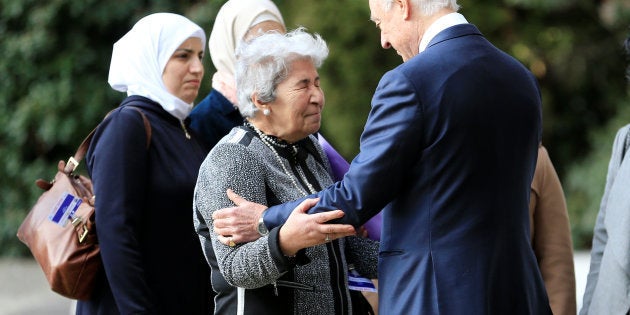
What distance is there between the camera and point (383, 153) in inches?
95.3

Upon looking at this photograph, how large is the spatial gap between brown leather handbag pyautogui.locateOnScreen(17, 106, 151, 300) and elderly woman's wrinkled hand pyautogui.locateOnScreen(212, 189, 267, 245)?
72cm

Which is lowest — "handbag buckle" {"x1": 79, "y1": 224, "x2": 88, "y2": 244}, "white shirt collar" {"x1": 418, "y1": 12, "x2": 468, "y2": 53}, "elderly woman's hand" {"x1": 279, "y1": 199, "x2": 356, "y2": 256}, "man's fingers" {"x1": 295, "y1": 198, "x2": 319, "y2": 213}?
"handbag buckle" {"x1": 79, "y1": 224, "x2": 88, "y2": 244}

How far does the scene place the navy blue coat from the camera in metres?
3.14

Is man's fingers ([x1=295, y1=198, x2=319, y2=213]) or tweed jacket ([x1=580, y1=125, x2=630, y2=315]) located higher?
man's fingers ([x1=295, y1=198, x2=319, y2=213])

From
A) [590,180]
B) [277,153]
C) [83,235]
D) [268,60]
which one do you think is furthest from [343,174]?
[590,180]

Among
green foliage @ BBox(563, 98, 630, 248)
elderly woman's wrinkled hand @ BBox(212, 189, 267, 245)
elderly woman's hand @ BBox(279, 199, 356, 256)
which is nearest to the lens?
elderly woman's hand @ BBox(279, 199, 356, 256)

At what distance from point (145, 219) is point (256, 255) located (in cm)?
76

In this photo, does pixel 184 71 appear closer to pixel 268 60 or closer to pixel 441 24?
pixel 268 60

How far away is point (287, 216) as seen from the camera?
2.59 meters

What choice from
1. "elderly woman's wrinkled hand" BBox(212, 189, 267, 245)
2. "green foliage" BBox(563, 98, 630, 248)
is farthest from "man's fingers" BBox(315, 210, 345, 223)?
"green foliage" BBox(563, 98, 630, 248)

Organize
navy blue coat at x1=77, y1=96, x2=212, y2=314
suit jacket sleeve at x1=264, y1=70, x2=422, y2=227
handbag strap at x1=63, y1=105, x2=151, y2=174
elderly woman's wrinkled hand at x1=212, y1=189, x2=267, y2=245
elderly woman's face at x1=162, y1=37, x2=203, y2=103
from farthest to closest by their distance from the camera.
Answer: elderly woman's face at x1=162, y1=37, x2=203, y2=103
handbag strap at x1=63, y1=105, x2=151, y2=174
navy blue coat at x1=77, y1=96, x2=212, y2=314
elderly woman's wrinkled hand at x1=212, y1=189, x2=267, y2=245
suit jacket sleeve at x1=264, y1=70, x2=422, y2=227

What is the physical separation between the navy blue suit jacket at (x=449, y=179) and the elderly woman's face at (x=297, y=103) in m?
0.40

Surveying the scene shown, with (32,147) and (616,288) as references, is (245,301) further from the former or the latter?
(32,147)

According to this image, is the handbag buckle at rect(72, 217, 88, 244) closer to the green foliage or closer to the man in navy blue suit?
the man in navy blue suit
